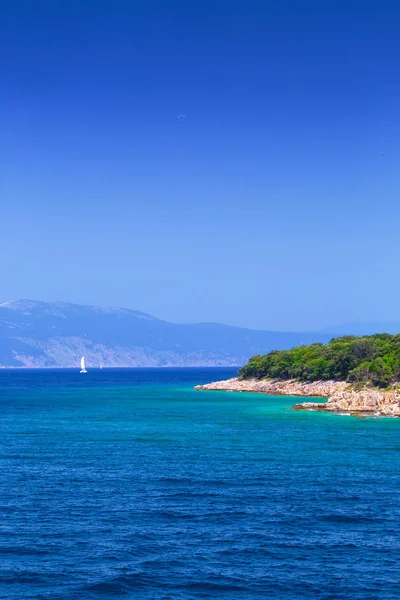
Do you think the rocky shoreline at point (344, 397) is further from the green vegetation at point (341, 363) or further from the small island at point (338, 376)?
the green vegetation at point (341, 363)

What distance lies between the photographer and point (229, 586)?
31.3 metres

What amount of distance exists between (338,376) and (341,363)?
260 cm

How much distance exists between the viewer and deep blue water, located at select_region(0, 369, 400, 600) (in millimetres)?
31828

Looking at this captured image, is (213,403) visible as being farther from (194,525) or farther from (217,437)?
(194,525)

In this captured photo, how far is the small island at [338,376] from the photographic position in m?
106

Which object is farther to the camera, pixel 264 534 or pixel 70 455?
pixel 70 455

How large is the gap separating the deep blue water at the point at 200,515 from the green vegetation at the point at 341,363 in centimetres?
4017

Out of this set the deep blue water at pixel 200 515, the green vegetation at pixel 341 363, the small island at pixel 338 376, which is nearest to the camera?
the deep blue water at pixel 200 515

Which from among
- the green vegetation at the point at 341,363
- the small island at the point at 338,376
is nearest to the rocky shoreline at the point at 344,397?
the small island at the point at 338,376

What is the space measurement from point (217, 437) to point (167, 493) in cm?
2949

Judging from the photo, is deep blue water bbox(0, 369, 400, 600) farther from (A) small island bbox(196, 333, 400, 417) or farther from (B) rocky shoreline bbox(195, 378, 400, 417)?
(A) small island bbox(196, 333, 400, 417)

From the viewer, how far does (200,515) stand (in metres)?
42.0

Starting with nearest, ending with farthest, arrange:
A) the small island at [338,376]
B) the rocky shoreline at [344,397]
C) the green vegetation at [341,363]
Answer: the rocky shoreline at [344,397] < the small island at [338,376] < the green vegetation at [341,363]

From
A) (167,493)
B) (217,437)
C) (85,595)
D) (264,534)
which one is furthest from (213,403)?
(85,595)
